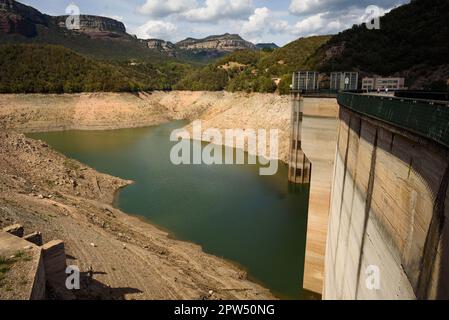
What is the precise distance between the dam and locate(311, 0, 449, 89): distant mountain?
112 ft

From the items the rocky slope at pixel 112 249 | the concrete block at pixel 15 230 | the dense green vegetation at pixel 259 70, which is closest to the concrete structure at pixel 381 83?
the rocky slope at pixel 112 249

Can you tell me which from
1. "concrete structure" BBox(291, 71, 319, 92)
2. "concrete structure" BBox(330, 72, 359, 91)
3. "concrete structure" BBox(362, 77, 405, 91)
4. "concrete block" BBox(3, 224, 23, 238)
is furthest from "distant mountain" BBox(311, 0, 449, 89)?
"concrete block" BBox(3, 224, 23, 238)

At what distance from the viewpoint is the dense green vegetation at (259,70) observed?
68.6 m

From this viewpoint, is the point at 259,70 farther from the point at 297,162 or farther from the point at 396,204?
the point at 396,204

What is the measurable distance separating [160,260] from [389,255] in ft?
43.3

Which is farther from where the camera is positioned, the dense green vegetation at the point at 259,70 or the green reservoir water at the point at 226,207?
the dense green vegetation at the point at 259,70

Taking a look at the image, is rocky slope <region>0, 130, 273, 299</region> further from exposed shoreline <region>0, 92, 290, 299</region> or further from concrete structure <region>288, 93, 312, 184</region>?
concrete structure <region>288, 93, 312, 184</region>

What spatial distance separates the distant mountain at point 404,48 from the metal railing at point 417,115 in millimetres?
35503

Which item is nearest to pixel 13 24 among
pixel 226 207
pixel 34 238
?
pixel 226 207

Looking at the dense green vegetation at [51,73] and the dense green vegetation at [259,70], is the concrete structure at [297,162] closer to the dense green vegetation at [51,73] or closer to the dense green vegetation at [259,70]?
the dense green vegetation at [259,70]

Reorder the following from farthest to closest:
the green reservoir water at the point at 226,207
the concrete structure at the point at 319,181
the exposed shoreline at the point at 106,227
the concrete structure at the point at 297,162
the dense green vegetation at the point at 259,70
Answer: the dense green vegetation at the point at 259,70, the concrete structure at the point at 297,162, the green reservoir water at the point at 226,207, the concrete structure at the point at 319,181, the exposed shoreline at the point at 106,227

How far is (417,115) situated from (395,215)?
2446 millimetres

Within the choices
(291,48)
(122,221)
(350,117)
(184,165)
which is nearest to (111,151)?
(184,165)

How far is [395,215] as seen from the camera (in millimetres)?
7598
